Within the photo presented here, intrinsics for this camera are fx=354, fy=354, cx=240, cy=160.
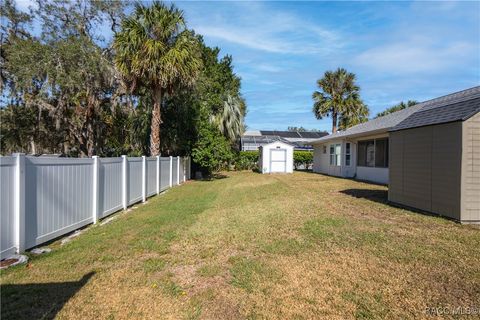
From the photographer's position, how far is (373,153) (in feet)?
63.6

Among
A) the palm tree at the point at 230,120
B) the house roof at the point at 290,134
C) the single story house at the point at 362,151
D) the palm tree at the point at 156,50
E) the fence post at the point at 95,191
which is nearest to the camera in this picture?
the fence post at the point at 95,191

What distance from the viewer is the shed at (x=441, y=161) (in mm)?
7566

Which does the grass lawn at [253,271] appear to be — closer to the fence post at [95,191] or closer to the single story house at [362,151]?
the fence post at [95,191]

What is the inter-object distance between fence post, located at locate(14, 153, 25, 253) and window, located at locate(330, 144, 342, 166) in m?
21.5

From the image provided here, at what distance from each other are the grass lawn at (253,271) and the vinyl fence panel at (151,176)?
4.79m

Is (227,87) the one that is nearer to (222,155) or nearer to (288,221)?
(222,155)

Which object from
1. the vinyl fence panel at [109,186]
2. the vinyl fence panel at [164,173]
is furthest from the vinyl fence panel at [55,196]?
the vinyl fence panel at [164,173]

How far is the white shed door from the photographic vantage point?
101ft

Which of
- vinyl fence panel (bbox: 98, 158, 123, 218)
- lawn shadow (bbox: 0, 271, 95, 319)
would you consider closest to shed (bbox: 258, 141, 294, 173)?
vinyl fence panel (bbox: 98, 158, 123, 218)

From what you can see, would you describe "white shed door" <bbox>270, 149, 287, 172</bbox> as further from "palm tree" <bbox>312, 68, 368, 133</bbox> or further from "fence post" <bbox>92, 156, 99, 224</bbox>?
"fence post" <bbox>92, 156, 99, 224</bbox>

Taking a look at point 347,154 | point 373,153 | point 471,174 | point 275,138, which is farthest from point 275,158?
point 471,174

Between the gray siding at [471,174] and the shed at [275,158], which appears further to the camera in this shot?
the shed at [275,158]

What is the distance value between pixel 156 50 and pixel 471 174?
1321cm

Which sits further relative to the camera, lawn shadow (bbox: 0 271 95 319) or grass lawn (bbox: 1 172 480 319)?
grass lawn (bbox: 1 172 480 319)
